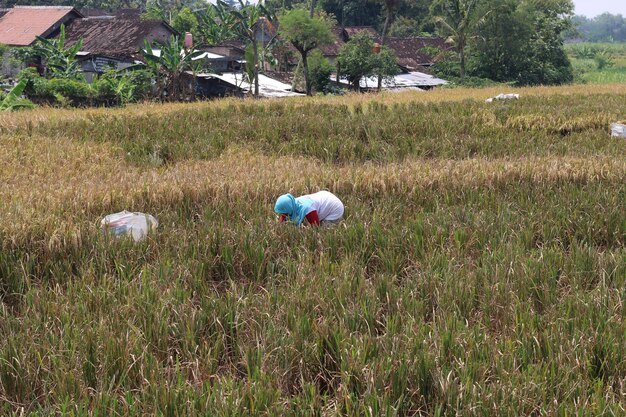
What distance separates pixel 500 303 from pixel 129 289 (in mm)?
2146

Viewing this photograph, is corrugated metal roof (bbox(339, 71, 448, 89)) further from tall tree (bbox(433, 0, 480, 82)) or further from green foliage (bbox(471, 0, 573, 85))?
green foliage (bbox(471, 0, 573, 85))

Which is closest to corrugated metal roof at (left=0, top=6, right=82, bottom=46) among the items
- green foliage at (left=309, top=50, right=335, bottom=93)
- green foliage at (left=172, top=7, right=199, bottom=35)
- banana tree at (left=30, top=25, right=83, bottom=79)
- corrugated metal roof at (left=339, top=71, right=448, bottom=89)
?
green foliage at (left=172, top=7, right=199, bottom=35)

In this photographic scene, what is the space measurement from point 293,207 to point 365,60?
23003mm

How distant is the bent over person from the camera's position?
526cm

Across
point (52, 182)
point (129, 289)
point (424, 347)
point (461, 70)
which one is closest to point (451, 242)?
point (424, 347)

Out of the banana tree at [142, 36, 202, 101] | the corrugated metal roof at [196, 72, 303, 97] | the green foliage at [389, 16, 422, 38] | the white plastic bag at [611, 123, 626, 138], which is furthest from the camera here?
the green foliage at [389, 16, 422, 38]

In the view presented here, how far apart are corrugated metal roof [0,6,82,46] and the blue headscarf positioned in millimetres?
26918

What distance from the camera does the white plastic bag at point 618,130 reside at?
10.7m

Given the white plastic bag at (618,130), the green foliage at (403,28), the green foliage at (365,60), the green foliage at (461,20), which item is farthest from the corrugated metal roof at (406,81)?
the white plastic bag at (618,130)

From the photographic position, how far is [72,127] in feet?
34.5

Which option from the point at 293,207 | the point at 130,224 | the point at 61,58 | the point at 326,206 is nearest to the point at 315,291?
the point at 293,207

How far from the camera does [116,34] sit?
26.7 metres

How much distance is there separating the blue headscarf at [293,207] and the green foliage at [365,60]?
2267 centimetres

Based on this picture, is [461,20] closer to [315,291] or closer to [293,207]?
[293,207]
